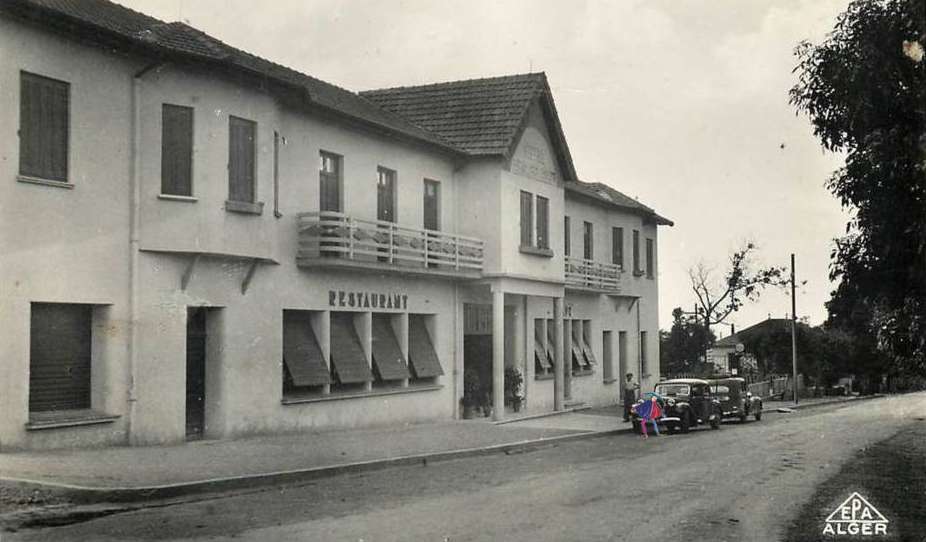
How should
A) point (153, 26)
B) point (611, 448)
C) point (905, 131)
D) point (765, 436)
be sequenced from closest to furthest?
point (905, 131) < point (153, 26) < point (611, 448) < point (765, 436)

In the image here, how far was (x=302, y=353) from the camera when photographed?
20438mm

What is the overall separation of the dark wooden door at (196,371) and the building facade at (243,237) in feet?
0.12

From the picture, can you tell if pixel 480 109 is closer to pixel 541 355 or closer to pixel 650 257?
pixel 541 355

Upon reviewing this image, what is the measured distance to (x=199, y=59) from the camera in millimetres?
16672

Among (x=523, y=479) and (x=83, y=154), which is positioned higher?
(x=83, y=154)

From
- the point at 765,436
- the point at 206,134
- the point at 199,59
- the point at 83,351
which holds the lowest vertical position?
the point at 765,436

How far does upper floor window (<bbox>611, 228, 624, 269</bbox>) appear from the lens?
3747cm

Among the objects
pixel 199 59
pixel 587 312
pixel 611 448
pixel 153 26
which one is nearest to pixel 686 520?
pixel 611 448

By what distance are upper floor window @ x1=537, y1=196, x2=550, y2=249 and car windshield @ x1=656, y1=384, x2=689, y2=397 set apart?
543 cm

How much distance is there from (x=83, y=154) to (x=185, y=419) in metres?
5.16

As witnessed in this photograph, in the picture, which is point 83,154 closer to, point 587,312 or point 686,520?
point 686,520

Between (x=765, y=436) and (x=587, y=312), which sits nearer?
(x=765, y=436)

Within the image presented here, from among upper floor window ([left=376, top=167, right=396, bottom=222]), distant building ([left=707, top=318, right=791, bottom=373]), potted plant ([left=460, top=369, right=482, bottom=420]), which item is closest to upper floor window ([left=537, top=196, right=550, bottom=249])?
potted plant ([left=460, top=369, right=482, bottom=420])

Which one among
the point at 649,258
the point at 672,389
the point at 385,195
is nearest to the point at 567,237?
the point at 672,389
